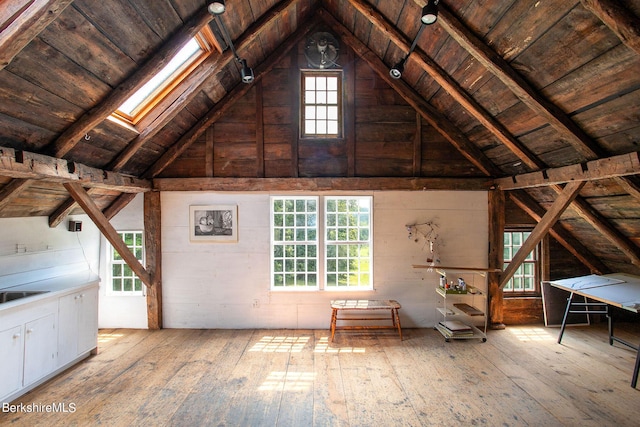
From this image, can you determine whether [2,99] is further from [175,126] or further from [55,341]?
[55,341]

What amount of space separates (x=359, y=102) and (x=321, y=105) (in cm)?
66

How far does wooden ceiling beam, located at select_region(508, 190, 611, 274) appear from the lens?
5.61m

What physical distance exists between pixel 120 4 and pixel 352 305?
15.0ft

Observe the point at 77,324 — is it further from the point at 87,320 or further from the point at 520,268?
the point at 520,268

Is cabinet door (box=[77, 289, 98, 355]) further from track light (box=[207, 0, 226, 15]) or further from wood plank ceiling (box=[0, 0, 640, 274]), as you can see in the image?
track light (box=[207, 0, 226, 15])

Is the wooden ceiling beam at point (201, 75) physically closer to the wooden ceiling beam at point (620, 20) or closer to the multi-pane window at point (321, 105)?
the multi-pane window at point (321, 105)

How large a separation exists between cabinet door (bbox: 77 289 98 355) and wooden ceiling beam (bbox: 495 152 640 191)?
6.55 m

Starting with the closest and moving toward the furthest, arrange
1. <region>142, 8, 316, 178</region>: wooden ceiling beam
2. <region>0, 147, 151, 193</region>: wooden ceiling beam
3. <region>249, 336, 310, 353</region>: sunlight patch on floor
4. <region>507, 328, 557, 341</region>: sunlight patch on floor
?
1. <region>0, 147, 151, 193</region>: wooden ceiling beam
2. <region>249, 336, 310, 353</region>: sunlight patch on floor
3. <region>507, 328, 557, 341</region>: sunlight patch on floor
4. <region>142, 8, 316, 178</region>: wooden ceiling beam

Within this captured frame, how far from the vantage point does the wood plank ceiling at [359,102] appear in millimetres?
2789

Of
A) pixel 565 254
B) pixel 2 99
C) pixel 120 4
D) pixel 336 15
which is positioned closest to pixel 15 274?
pixel 2 99

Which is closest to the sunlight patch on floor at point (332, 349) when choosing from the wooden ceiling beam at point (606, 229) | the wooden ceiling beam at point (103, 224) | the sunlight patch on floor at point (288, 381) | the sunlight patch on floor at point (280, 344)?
the sunlight patch on floor at point (280, 344)

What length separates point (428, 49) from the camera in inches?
169

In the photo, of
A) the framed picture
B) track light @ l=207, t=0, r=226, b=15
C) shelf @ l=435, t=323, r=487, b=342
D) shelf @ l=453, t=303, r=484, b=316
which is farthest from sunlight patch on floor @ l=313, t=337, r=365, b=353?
track light @ l=207, t=0, r=226, b=15

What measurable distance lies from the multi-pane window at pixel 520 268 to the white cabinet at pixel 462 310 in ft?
2.43
